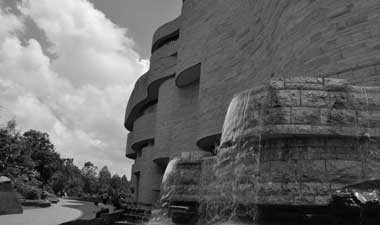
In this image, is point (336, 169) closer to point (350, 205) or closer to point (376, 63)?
point (350, 205)

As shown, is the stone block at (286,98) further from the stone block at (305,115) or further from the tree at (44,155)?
the tree at (44,155)

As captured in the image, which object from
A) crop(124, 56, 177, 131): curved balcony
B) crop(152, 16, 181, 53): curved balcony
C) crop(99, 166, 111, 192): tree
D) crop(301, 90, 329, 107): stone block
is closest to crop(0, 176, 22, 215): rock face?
crop(301, 90, 329, 107): stone block

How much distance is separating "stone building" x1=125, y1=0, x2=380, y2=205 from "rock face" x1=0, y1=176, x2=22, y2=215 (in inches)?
411

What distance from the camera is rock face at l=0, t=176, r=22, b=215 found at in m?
15.6

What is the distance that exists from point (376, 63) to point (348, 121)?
4.14 metres

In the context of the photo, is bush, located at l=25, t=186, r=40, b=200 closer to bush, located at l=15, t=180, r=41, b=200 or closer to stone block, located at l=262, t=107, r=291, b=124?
bush, located at l=15, t=180, r=41, b=200

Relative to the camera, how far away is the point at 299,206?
209 inches

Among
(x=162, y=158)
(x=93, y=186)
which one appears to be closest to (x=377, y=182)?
(x=162, y=158)

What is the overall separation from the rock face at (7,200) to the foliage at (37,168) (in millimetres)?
7245

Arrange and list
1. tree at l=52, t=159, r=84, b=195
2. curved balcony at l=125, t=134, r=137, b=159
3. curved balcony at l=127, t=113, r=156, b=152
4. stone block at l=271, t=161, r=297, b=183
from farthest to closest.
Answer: tree at l=52, t=159, r=84, b=195, curved balcony at l=125, t=134, r=137, b=159, curved balcony at l=127, t=113, r=156, b=152, stone block at l=271, t=161, r=297, b=183

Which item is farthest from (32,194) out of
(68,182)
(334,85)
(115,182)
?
(115,182)

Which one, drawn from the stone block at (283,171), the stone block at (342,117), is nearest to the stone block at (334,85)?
the stone block at (342,117)

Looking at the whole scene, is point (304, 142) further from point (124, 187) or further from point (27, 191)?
point (124, 187)

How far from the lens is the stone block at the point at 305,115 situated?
575cm
